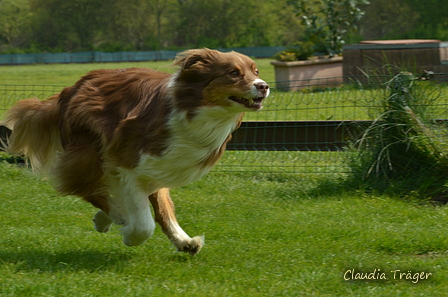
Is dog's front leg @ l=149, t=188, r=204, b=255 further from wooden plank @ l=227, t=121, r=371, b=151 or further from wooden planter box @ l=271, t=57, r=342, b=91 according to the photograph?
wooden planter box @ l=271, t=57, r=342, b=91

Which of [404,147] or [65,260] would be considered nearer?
[65,260]

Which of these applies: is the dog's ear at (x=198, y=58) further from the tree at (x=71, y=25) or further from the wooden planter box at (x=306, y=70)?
the tree at (x=71, y=25)

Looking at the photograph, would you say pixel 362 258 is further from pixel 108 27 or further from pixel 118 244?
pixel 108 27

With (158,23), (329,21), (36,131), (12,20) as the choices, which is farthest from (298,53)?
(12,20)

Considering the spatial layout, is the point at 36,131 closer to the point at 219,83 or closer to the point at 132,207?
the point at 132,207

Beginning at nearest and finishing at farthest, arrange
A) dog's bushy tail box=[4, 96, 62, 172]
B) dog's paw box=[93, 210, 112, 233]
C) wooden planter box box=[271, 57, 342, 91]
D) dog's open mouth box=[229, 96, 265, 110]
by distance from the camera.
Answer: dog's open mouth box=[229, 96, 265, 110] < dog's paw box=[93, 210, 112, 233] < dog's bushy tail box=[4, 96, 62, 172] < wooden planter box box=[271, 57, 342, 91]

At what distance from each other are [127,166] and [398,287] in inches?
85.6

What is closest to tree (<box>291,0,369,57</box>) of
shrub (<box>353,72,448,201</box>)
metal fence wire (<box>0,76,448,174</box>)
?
metal fence wire (<box>0,76,448,174</box>)

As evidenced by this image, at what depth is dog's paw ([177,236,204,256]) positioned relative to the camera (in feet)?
16.0

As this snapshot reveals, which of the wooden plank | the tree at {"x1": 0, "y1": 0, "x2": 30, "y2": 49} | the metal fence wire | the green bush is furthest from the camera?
the tree at {"x1": 0, "y1": 0, "x2": 30, "y2": 49}

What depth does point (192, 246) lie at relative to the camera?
4875mm

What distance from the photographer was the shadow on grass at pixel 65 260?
461 cm

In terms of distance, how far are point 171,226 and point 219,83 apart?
4.32ft

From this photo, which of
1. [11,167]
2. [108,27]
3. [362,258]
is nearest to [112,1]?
[108,27]
